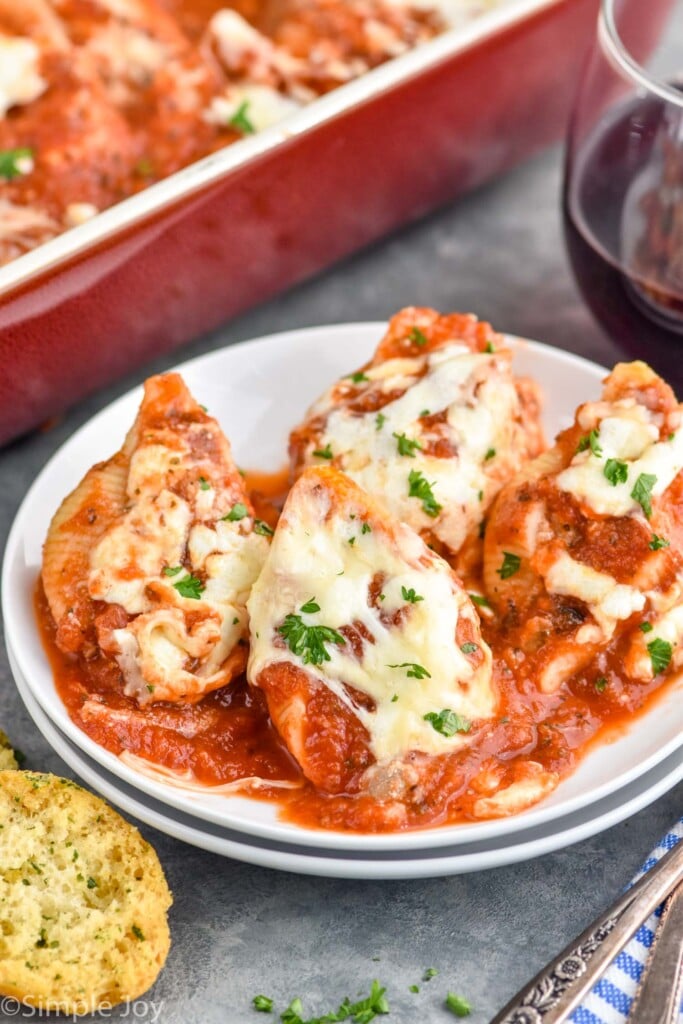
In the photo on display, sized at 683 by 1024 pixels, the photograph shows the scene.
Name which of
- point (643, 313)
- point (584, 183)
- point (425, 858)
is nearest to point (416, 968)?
point (425, 858)

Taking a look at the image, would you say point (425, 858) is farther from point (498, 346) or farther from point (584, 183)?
point (584, 183)

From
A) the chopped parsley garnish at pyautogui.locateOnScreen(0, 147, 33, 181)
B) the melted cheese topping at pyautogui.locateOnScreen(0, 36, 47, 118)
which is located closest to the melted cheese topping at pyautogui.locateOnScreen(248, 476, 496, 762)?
the chopped parsley garnish at pyautogui.locateOnScreen(0, 147, 33, 181)

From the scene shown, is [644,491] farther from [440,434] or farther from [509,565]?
[440,434]

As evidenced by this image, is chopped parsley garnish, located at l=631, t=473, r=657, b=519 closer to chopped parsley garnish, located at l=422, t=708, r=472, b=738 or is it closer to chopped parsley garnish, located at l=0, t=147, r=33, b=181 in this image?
chopped parsley garnish, located at l=422, t=708, r=472, b=738

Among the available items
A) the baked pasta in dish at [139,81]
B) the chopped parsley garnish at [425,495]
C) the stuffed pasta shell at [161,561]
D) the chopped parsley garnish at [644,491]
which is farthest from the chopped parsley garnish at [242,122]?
the chopped parsley garnish at [644,491]

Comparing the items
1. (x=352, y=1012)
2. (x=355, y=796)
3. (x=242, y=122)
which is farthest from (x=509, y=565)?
(x=242, y=122)

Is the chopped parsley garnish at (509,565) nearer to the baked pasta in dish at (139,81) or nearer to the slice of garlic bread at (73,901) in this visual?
the slice of garlic bread at (73,901)
